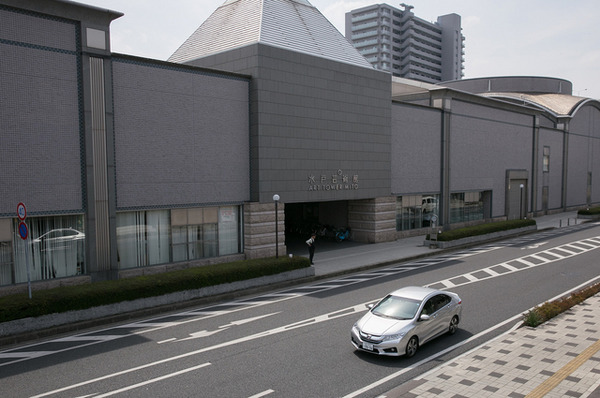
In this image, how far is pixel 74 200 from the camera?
18.5 m

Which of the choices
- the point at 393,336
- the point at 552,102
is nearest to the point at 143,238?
the point at 393,336

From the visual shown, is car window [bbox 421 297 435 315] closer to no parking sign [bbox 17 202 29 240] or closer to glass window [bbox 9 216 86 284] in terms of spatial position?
no parking sign [bbox 17 202 29 240]

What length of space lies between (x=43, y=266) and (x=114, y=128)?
5975 millimetres

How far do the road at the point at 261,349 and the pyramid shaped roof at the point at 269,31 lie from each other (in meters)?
13.3

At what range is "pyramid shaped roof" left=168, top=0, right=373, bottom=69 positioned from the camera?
2558 centimetres

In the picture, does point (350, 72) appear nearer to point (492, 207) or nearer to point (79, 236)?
point (79, 236)

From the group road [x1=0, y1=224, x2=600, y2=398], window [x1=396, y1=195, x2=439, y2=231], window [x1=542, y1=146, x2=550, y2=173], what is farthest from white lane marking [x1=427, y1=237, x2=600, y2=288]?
window [x1=542, y1=146, x2=550, y2=173]

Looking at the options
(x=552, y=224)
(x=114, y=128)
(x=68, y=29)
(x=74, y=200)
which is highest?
(x=68, y=29)

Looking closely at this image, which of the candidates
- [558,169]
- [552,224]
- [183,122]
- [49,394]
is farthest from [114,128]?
[558,169]

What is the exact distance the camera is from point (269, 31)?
83.4ft

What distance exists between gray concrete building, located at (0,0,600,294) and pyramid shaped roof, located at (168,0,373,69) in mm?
111

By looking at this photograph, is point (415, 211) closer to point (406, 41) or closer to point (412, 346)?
point (412, 346)

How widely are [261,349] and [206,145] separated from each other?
12.2 meters

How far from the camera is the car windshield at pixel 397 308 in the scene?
12906mm
